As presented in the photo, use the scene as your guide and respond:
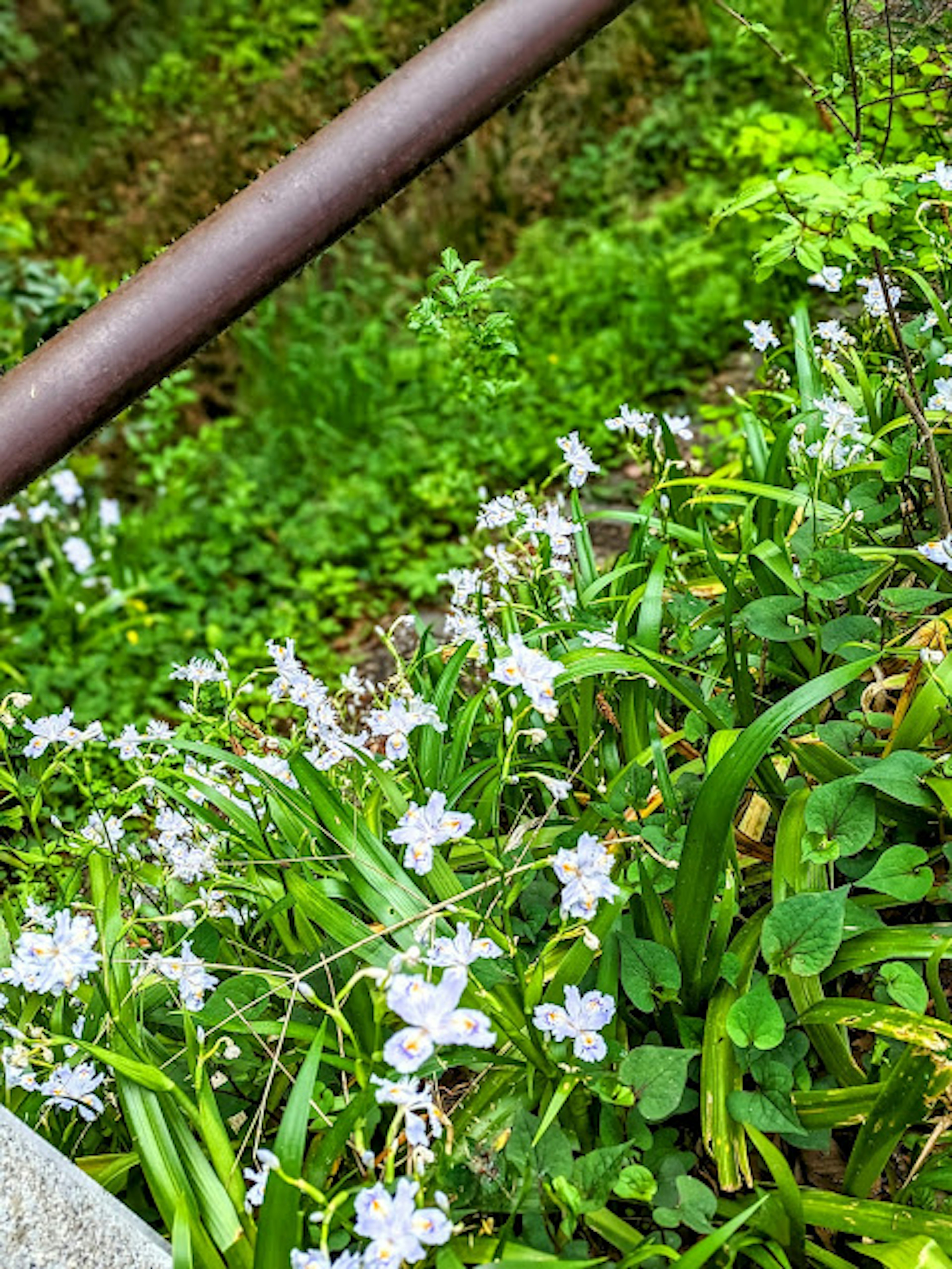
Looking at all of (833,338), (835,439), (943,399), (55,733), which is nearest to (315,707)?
(55,733)

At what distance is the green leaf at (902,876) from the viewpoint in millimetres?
1340

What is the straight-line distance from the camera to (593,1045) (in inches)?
49.1

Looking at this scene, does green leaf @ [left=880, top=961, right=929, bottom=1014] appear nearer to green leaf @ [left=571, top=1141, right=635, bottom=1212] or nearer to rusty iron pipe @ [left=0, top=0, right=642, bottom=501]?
green leaf @ [left=571, top=1141, right=635, bottom=1212]

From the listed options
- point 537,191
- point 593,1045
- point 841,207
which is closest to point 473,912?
point 593,1045

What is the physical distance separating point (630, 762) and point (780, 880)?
285 millimetres

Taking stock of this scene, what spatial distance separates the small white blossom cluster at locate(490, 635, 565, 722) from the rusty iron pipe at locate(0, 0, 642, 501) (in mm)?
502

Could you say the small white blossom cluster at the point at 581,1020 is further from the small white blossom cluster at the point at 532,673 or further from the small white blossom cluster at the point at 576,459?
the small white blossom cluster at the point at 576,459

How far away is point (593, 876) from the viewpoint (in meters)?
1.21

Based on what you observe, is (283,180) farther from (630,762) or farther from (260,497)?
(260,497)

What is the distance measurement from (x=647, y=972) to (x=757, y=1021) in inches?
5.1

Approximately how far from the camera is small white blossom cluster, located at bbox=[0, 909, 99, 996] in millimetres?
1288

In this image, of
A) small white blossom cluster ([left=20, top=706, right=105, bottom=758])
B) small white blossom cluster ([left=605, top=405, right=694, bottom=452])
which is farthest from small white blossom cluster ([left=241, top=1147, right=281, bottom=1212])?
small white blossom cluster ([left=605, top=405, right=694, bottom=452])

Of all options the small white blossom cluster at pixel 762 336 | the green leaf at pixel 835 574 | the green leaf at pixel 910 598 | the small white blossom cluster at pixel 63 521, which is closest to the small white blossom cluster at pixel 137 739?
the green leaf at pixel 835 574

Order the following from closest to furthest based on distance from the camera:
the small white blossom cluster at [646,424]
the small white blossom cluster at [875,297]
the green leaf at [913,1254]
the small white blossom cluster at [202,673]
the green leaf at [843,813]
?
the green leaf at [913,1254] → the green leaf at [843,813] → the small white blossom cluster at [202,673] → the small white blossom cluster at [646,424] → the small white blossom cluster at [875,297]
